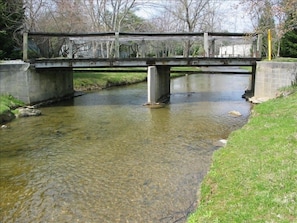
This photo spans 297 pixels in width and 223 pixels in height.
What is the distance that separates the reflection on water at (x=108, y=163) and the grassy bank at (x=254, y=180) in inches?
32.1

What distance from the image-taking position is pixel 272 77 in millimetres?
20406

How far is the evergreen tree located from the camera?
2430 cm

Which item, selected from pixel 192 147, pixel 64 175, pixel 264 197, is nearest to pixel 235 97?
pixel 192 147

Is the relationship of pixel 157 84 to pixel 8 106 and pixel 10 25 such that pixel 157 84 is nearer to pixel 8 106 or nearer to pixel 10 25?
pixel 8 106

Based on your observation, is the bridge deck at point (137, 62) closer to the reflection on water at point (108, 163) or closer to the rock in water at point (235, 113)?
the reflection on water at point (108, 163)

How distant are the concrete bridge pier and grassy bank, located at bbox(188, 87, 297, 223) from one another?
37.1 ft

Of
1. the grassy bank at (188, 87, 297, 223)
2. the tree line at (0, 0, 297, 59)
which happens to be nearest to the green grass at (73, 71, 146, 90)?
the tree line at (0, 0, 297, 59)

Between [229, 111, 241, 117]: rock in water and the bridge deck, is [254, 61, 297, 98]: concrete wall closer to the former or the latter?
the bridge deck

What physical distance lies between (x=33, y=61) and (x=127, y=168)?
1408cm

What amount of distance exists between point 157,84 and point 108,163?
43.0ft

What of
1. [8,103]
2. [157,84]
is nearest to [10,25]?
[8,103]

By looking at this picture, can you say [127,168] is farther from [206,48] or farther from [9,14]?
[9,14]

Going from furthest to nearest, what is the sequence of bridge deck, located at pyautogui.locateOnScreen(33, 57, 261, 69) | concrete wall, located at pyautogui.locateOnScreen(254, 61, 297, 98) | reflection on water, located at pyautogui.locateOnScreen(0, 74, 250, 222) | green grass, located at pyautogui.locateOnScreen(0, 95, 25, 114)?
bridge deck, located at pyautogui.locateOnScreen(33, 57, 261, 69) < concrete wall, located at pyautogui.locateOnScreen(254, 61, 297, 98) < green grass, located at pyautogui.locateOnScreen(0, 95, 25, 114) < reflection on water, located at pyautogui.locateOnScreen(0, 74, 250, 222)

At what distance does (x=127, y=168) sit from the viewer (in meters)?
9.92
